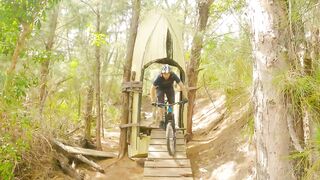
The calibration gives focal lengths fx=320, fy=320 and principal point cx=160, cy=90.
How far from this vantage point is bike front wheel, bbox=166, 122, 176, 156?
239 inches

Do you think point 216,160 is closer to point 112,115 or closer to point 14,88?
point 14,88

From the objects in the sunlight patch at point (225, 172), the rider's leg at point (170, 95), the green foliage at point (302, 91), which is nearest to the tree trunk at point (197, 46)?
the rider's leg at point (170, 95)

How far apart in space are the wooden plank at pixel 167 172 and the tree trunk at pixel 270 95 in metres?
3.18

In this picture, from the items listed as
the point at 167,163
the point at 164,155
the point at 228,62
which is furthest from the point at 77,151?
the point at 228,62

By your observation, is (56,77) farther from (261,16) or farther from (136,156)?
(261,16)

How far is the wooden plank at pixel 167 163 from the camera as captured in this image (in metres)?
5.58

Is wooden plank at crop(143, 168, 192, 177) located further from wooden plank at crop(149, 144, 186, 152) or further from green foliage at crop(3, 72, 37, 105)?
green foliage at crop(3, 72, 37, 105)

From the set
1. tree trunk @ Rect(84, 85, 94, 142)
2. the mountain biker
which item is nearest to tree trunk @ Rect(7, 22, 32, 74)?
the mountain biker

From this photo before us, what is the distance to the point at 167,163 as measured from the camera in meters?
5.70

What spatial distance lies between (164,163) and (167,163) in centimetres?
5

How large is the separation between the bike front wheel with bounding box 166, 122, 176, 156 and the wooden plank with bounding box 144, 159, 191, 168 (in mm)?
295

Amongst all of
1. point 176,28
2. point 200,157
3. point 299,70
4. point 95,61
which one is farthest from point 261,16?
point 95,61

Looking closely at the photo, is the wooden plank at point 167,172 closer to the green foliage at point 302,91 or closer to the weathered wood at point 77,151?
the weathered wood at point 77,151

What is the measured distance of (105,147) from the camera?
34.1 ft
